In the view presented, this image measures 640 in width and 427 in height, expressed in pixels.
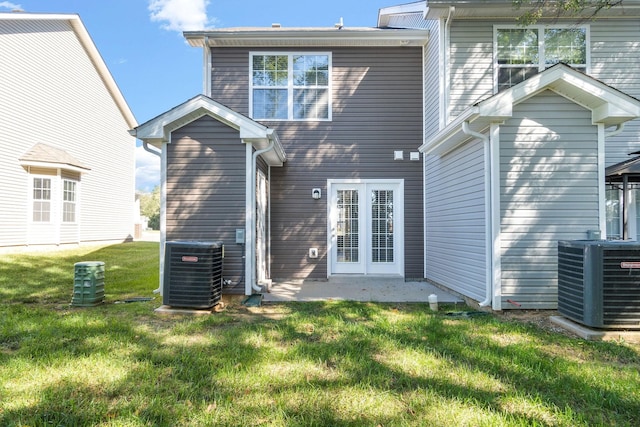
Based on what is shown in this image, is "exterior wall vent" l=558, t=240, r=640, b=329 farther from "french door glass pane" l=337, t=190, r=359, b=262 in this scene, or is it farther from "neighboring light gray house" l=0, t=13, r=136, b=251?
"neighboring light gray house" l=0, t=13, r=136, b=251

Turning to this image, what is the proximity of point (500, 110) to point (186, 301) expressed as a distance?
4.81 meters

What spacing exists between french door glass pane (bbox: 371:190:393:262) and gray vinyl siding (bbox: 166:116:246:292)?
10.6 feet

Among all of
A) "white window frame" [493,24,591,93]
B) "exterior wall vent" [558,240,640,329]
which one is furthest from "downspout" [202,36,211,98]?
"exterior wall vent" [558,240,640,329]

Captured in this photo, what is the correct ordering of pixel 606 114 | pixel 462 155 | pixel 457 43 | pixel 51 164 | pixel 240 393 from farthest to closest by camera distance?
pixel 51 164
pixel 457 43
pixel 462 155
pixel 606 114
pixel 240 393

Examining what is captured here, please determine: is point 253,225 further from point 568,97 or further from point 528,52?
point 528,52

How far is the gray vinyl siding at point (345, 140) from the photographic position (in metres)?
7.54

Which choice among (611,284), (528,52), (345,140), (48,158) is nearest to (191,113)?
(345,140)

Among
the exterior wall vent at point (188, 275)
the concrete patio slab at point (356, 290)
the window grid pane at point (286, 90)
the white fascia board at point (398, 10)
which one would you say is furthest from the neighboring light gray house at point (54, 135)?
the white fascia board at point (398, 10)

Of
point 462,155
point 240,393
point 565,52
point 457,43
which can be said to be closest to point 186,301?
point 240,393

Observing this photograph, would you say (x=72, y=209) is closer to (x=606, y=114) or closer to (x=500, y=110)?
(x=500, y=110)

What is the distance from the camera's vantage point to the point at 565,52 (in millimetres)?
6742

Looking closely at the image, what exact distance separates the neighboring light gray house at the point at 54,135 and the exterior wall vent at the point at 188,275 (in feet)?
30.0

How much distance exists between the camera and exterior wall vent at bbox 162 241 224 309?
464cm

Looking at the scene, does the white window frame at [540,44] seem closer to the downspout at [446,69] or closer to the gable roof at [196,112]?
the downspout at [446,69]
